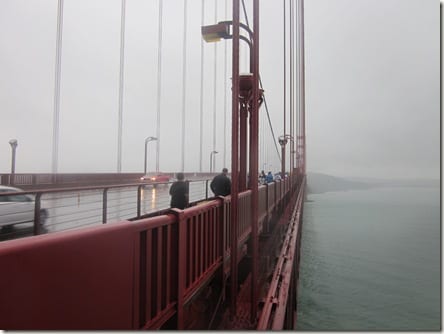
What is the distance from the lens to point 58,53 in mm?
10070

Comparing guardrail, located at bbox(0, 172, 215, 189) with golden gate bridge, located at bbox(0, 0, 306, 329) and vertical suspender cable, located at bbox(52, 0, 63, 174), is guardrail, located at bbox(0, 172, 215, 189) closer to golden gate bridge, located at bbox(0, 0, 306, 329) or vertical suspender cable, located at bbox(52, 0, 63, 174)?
vertical suspender cable, located at bbox(52, 0, 63, 174)

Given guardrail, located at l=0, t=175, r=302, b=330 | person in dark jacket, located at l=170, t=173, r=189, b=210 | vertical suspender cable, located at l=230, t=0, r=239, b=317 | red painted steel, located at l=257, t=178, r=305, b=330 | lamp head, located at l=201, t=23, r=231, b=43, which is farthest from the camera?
person in dark jacket, located at l=170, t=173, r=189, b=210

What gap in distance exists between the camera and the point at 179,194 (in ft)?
18.9

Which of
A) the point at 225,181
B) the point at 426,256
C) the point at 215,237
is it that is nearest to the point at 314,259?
the point at 426,256

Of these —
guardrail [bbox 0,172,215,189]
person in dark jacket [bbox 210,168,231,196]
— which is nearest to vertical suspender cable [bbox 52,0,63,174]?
guardrail [bbox 0,172,215,189]

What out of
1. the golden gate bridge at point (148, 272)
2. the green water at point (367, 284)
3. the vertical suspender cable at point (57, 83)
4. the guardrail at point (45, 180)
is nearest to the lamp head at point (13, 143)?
the guardrail at point (45, 180)

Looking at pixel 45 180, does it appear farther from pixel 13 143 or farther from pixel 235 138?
pixel 235 138

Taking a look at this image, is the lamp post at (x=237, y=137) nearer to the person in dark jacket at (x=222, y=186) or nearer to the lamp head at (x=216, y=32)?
the lamp head at (x=216, y=32)

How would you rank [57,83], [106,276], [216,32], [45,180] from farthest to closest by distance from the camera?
1. [45,180]
2. [57,83]
3. [216,32]
4. [106,276]

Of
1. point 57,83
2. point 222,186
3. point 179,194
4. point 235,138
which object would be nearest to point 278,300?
point 235,138

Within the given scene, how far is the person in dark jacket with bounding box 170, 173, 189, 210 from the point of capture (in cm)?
575

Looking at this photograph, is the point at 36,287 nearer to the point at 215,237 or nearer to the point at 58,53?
the point at 215,237

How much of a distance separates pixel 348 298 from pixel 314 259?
566cm

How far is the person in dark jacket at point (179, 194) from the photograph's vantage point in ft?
18.9
